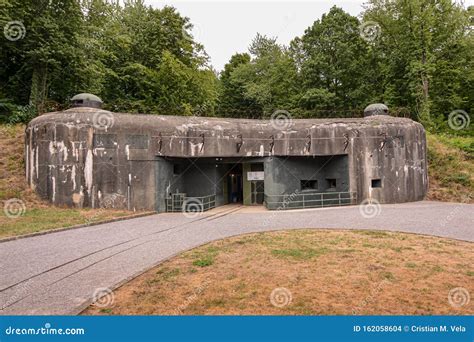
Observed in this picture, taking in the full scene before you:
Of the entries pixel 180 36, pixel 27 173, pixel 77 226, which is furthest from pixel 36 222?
pixel 180 36

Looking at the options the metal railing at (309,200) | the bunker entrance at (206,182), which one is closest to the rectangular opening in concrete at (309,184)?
the metal railing at (309,200)

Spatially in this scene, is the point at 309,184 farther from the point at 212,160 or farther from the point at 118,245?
the point at 118,245

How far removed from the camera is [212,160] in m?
17.5

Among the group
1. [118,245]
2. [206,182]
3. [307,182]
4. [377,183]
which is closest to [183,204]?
[206,182]

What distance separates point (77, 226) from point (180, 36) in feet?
83.3

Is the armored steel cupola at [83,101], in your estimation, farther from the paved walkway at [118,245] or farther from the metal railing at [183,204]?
the paved walkway at [118,245]

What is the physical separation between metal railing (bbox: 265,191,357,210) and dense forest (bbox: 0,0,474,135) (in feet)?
36.8

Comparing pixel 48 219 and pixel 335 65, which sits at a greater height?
pixel 335 65

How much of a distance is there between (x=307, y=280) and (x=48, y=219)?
10233 millimetres

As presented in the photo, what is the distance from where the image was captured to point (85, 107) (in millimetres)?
15867

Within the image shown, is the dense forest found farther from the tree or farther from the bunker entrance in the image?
the bunker entrance

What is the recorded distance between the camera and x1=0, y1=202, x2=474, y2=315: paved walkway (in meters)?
5.14

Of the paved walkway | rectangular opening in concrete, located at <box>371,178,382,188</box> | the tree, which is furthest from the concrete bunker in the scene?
the tree

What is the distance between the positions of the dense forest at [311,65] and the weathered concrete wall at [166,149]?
914 centimetres
